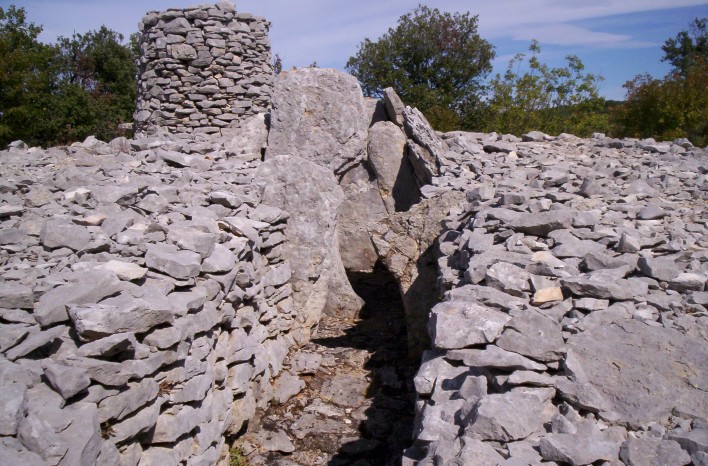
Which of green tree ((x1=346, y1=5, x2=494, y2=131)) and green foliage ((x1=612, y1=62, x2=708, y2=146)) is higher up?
green tree ((x1=346, y1=5, x2=494, y2=131))

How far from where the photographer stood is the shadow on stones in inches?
196

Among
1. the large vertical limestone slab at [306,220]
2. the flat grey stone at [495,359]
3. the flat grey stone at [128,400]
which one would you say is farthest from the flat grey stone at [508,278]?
the large vertical limestone slab at [306,220]

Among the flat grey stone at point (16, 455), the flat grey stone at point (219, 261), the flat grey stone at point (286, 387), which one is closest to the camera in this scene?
the flat grey stone at point (16, 455)

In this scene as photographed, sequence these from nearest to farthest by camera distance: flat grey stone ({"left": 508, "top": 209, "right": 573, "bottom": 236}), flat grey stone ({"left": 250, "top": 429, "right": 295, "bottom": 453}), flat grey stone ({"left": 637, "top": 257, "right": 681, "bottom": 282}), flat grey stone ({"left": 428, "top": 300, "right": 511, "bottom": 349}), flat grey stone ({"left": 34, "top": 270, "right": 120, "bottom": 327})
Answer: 1. flat grey stone ({"left": 34, "top": 270, "right": 120, "bottom": 327})
2. flat grey stone ({"left": 428, "top": 300, "right": 511, "bottom": 349})
3. flat grey stone ({"left": 637, "top": 257, "right": 681, "bottom": 282})
4. flat grey stone ({"left": 508, "top": 209, "right": 573, "bottom": 236})
5. flat grey stone ({"left": 250, "top": 429, "right": 295, "bottom": 453})

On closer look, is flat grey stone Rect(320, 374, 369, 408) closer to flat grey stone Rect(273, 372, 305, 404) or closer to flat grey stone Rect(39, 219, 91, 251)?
flat grey stone Rect(273, 372, 305, 404)

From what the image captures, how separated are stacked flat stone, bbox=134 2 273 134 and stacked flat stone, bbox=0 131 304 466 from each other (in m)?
2.46

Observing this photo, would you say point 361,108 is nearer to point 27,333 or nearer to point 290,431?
point 290,431

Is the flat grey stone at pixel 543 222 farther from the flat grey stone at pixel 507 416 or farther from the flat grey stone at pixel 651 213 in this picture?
the flat grey stone at pixel 507 416

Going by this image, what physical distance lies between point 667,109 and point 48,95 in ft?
59.7

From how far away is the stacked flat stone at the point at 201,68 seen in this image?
8922mm

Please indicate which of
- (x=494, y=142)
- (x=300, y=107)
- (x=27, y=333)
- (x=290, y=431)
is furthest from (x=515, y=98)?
(x=27, y=333)

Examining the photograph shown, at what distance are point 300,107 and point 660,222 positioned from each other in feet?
17.9

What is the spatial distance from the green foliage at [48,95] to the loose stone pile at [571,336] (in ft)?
42.0

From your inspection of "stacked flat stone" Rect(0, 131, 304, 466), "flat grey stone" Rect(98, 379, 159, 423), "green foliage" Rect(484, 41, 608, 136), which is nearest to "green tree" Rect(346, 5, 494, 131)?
"green foliage" Rect(484, 41, 608, 136)
